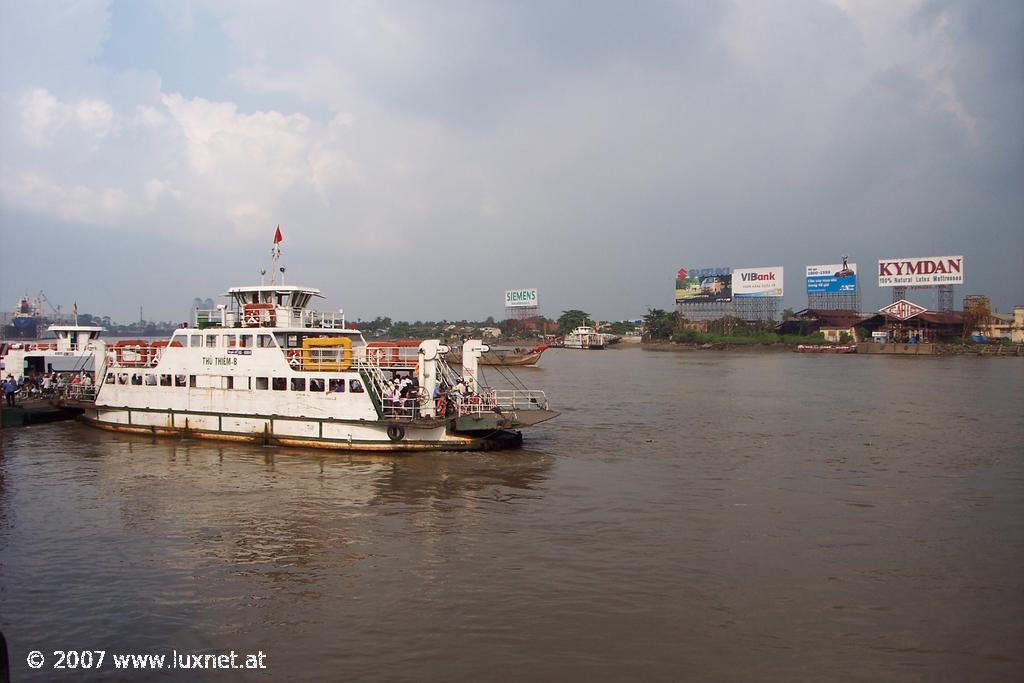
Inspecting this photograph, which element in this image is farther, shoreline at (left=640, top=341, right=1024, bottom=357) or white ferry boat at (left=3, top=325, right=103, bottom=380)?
shoreline at (left=640, top=341, right=1024, bottom=357)

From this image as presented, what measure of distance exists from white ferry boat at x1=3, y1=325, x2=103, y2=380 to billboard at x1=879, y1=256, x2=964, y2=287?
291ft

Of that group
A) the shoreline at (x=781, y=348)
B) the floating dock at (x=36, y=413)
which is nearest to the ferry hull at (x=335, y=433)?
the floating dock at (x=36, y=413)

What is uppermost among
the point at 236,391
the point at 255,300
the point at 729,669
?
the point at 255,300

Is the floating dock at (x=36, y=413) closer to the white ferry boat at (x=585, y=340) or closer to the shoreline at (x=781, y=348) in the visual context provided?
the shoreline at (x=781, y=348)

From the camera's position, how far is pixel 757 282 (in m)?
110

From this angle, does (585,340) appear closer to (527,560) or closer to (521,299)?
(521,299)

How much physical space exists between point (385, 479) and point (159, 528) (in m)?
A: 5.22

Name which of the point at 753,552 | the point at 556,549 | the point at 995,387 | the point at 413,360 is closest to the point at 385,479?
the point at 413,360

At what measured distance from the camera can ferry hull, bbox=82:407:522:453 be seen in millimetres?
19453

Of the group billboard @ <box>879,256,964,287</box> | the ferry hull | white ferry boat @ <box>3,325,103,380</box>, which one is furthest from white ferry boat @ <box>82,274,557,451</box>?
billboard @ <box>879,256,964,287</box>

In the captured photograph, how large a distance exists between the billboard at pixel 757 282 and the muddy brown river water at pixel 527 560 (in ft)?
296

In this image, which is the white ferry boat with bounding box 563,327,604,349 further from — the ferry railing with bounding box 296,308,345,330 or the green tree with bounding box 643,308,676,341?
the ferry railing with bounding box 296,308,345,330

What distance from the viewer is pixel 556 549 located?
12.0 m

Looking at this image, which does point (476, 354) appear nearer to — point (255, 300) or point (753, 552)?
point (255, 300)
